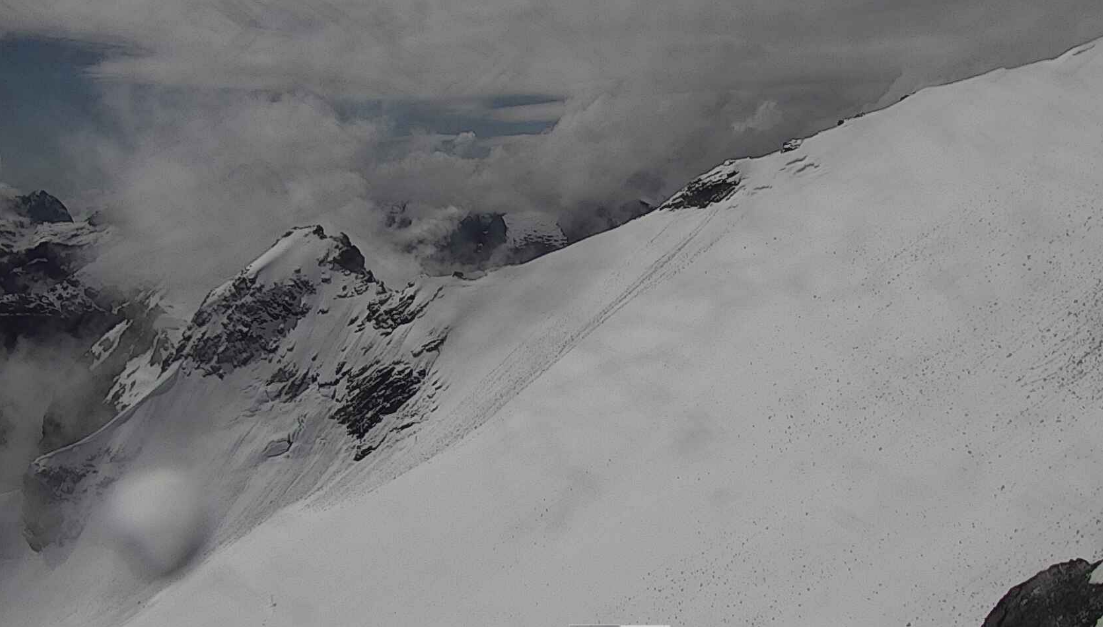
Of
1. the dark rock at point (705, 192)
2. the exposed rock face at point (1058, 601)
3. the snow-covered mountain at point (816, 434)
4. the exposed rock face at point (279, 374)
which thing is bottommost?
the exposed rock face at point (279, 374)

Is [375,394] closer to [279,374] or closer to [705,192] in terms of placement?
[279,374]

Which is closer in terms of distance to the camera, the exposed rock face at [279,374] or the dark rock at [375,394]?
the dark rock at [375,394]

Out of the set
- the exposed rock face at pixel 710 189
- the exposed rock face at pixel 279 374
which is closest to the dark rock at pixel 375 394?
the exposed rock face at pixel 279 374

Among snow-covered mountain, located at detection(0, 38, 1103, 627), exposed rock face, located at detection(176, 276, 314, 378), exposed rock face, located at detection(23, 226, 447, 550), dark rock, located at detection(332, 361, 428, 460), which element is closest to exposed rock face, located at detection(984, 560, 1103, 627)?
snow-covered mountain, located at detection(0, 38, 1103, 627)

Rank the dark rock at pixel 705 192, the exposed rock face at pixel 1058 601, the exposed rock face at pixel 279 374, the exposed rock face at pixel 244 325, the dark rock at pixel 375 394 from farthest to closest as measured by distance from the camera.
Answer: the exposed rock face at pixel 244 325 → the exposed rock face at pixel 279 374 → the dark rock at pixel 375 394 → the dark rock at pixel 705 192 → the exposed rock face at pixel 1058 601

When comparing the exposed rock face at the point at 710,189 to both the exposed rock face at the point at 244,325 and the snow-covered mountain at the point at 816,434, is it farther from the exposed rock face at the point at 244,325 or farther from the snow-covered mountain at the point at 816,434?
the exposed rock face at the point at 244,325
